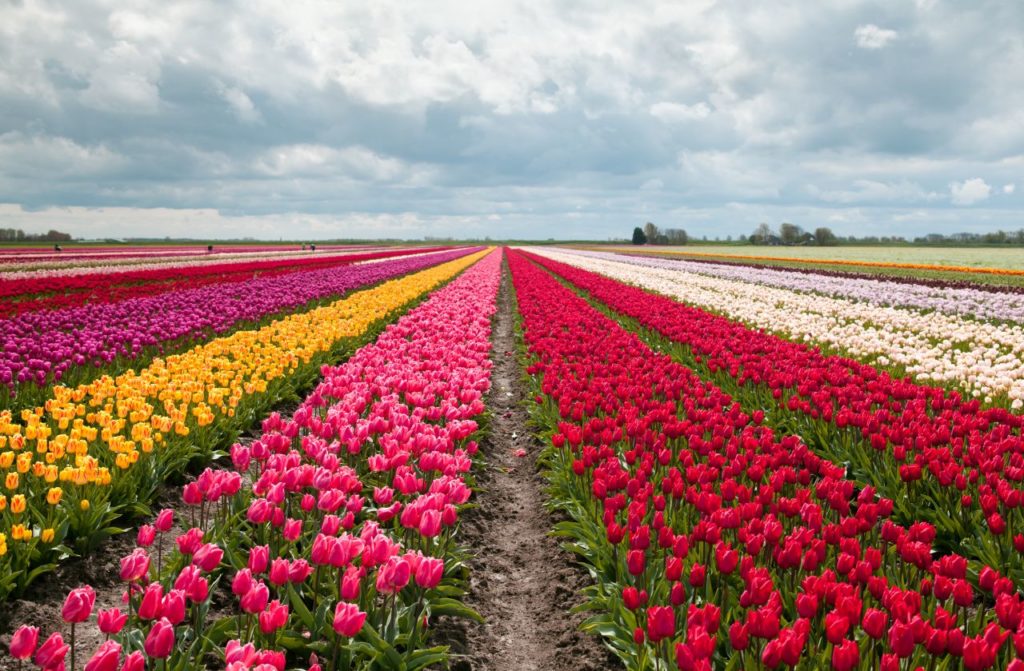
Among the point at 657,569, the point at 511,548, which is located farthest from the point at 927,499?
the point at 511,548

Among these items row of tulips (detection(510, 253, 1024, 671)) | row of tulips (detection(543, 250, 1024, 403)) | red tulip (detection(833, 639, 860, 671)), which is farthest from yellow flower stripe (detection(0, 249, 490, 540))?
row of tulips (detection(543, 250, 1024, 403))

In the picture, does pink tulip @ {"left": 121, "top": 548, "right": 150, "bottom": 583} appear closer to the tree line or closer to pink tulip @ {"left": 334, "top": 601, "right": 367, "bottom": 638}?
pink tulip @ {"left": 334, "top": 601, "right": 367, "bottom": 638}

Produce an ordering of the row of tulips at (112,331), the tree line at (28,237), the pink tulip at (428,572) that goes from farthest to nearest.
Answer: the tree line at (28,237) < the row of tulips at (112,331) < the pink tulip at (428,572)

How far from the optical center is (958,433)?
17.9ft

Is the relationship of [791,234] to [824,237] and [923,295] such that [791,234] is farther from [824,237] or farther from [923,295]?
[923,295]

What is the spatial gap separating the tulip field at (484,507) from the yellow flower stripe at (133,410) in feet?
0.12

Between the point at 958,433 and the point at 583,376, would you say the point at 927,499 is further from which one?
the point at 583,376

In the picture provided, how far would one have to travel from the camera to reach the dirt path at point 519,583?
13.2 feet

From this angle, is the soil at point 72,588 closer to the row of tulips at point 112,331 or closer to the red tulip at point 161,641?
the red tulip at point 161,641

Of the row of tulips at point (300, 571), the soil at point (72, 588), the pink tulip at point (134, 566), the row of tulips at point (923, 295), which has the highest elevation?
the row of tulips at point (923, 295)

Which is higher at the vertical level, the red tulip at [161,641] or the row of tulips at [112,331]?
the row of tulips at [112,331]

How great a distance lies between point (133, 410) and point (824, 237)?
117292 millimetres

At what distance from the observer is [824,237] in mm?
109000

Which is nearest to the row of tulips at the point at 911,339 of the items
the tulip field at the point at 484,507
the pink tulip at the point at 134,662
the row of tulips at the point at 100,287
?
the tulip field at the point at 484,507
